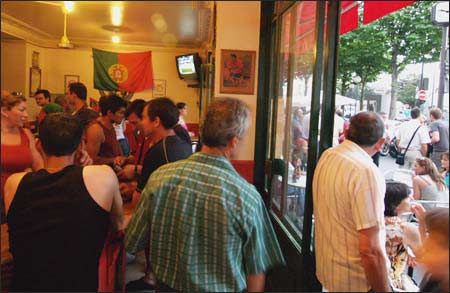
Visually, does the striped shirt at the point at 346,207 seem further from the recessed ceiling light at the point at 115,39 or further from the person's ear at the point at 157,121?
the recessed ceiling light at the point at 115,39

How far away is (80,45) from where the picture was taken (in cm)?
529

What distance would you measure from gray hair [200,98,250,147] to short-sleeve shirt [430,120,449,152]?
0.53m

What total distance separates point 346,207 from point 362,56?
0.79m

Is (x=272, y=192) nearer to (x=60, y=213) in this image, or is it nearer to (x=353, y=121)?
(x=353, y=121)

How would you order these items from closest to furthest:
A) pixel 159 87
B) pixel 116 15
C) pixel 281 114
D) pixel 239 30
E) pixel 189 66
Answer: pixel 281 114, pixel 239 30, pixel 116 15, pixel 189 66, pixel 159 87

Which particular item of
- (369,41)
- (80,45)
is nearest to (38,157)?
(369,41)

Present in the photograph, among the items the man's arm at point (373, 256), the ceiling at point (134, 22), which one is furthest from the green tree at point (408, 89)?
the ceiling at point (134, 22)

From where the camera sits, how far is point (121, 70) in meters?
5.25

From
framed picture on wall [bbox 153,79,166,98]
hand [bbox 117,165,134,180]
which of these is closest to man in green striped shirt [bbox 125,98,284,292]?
hand [bbox 117,165,134,180]

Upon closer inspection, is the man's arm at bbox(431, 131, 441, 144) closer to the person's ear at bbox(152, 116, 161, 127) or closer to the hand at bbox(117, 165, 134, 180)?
the person's ear at bbox(152, 116, 161, 127)

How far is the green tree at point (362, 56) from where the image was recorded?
4.59ft

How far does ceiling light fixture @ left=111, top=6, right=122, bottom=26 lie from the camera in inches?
140

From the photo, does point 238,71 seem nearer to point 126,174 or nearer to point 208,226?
point 126,174

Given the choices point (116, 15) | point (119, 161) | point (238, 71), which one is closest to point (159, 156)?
point (119, 161)
